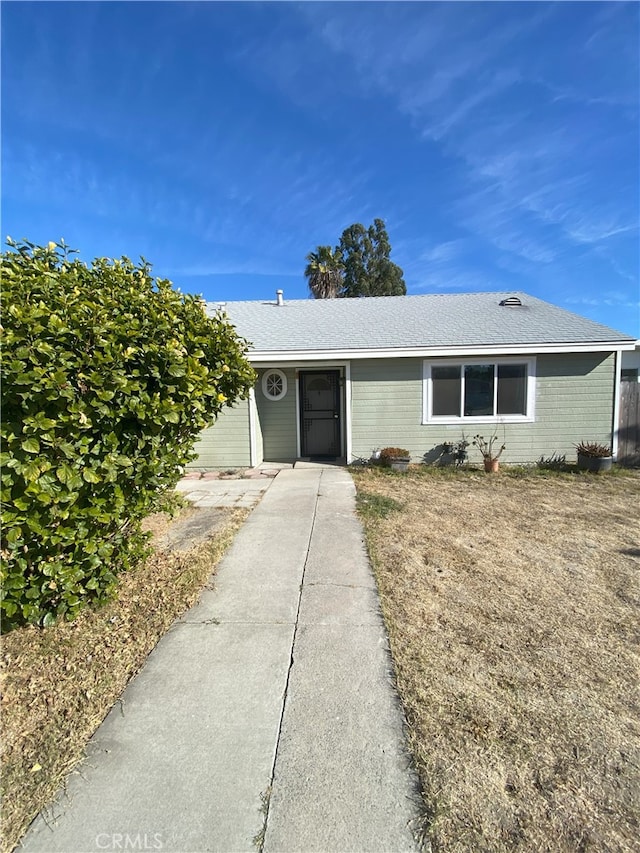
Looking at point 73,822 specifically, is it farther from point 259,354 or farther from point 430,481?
point 259,354

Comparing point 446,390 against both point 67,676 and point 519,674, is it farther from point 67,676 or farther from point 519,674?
point 67,676

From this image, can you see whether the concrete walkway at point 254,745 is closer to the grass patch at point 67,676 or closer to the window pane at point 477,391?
the grass patch at point 67,676

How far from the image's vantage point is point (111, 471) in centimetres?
222

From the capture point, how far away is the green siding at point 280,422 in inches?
349

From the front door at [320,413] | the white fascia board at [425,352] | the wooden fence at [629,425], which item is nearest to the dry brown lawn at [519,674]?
the white fascia board at [425,352]

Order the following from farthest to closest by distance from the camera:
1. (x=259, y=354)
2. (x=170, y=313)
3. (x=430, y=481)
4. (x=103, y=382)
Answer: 1. (x=259, y=354)
2. (x=430, y=481)
3. (x=170, y=313)
4. (x=103, y=382)

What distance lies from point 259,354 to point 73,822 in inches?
293

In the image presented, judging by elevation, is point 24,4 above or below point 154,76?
below

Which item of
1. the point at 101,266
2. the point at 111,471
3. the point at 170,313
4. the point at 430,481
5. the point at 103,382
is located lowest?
the point at 430,481

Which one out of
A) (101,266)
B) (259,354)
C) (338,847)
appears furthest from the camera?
(259,354)

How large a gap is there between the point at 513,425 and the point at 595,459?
5.42ft

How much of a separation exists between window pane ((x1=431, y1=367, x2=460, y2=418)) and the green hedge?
21.5ft

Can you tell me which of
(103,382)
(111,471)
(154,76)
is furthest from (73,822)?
(154,76)

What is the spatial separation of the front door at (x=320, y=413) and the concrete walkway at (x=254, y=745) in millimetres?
6334
